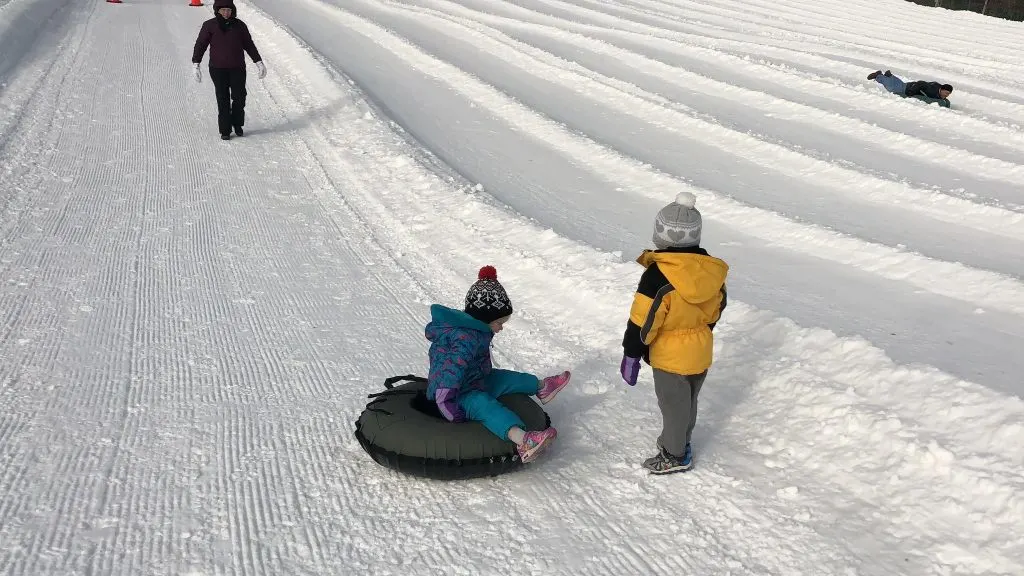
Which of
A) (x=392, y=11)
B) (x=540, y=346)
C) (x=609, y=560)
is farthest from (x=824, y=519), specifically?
(x=392, y=11)

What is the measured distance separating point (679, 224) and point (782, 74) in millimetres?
12368

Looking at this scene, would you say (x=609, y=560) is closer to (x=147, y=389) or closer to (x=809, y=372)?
(x=809, y=372)

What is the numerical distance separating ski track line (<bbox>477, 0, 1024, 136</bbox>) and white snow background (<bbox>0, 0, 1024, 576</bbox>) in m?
0.10

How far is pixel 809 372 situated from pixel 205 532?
323 centimetres

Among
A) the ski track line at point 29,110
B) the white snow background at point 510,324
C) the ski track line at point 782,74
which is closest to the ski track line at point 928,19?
the ski track line at point 782,74

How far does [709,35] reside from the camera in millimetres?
19672

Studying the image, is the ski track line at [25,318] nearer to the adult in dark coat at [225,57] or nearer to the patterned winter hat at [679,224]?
the adult in dark coat at [225,57]

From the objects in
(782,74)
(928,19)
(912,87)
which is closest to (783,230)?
(912,87)

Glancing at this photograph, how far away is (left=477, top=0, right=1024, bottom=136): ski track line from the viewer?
41.4 feet

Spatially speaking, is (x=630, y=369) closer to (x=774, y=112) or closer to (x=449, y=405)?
(x=449, y=405)

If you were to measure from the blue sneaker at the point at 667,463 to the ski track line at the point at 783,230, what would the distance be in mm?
3535

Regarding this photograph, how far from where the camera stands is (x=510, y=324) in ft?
19.4

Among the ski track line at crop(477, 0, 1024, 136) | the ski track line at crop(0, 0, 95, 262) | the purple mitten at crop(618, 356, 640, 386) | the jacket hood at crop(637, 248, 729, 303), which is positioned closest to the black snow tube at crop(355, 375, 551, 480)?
the purple mitten at crop(618, 356, 640, 386)

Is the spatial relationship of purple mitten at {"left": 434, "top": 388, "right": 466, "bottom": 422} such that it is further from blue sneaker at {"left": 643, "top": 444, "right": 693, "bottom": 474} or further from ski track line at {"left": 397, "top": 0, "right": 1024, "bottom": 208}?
ski track line at {"left": 397, "top": 0, "right": 1024, "bottom": 208}
